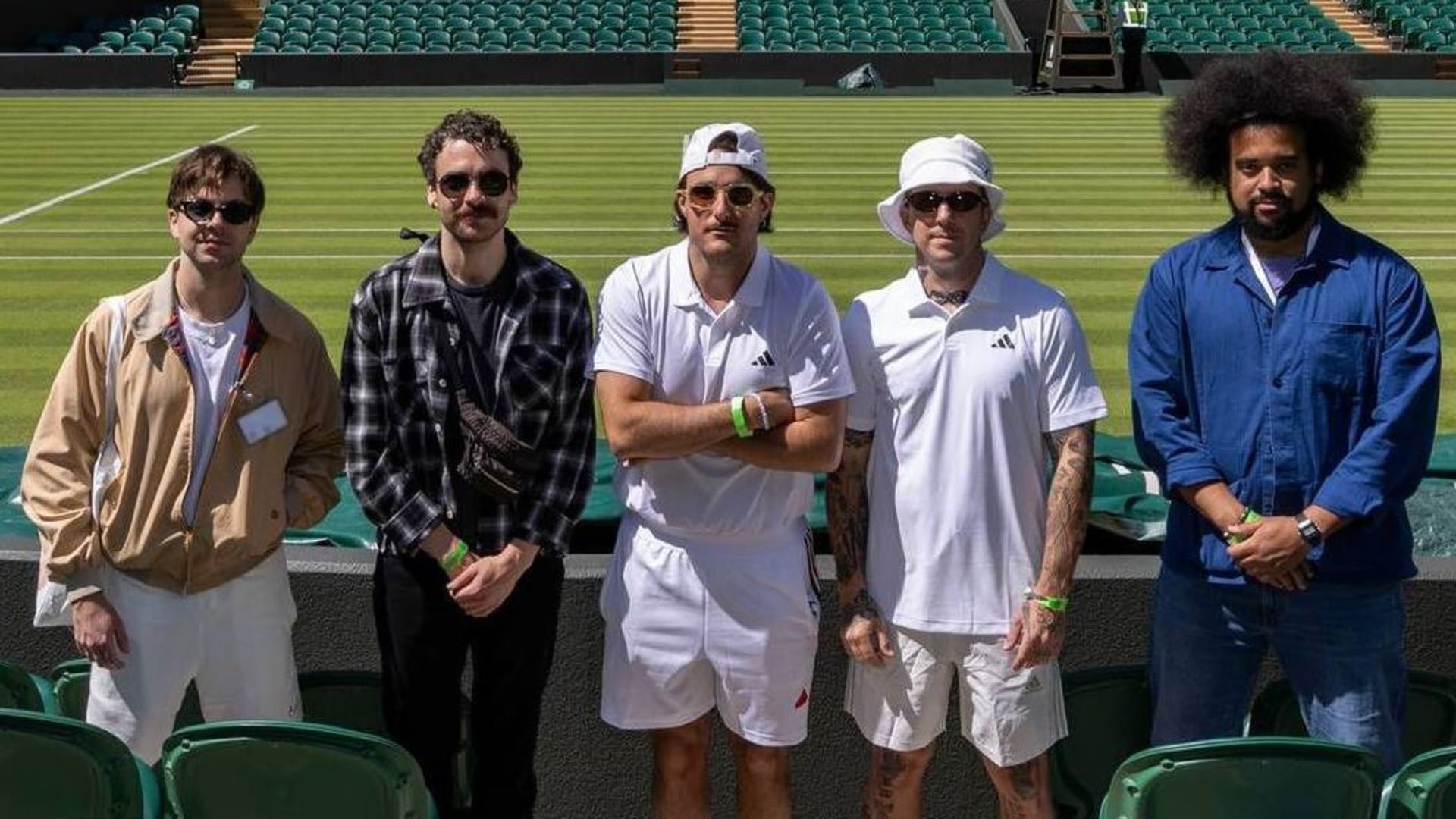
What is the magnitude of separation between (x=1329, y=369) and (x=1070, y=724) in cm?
98

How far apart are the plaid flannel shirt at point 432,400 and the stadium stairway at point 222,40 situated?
26087 millimetres

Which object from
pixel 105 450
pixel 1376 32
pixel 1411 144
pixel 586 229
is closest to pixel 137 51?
pixel 586 229

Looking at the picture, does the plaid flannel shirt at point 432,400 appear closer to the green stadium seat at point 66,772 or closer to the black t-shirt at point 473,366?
the black t-shirt at point 473,366

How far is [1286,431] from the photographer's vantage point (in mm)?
3256

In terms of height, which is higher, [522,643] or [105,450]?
[105,450]

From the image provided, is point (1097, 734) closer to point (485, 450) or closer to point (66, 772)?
point (485, 450)

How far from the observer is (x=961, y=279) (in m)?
3.44

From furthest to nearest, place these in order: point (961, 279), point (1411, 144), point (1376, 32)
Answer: point (1376, 32)
point (1411, 144)
point (961, 279)

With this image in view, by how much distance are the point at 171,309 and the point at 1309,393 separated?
2292 mm

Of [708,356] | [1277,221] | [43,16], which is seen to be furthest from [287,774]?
[43,16]

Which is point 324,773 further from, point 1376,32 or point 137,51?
point 1376,32

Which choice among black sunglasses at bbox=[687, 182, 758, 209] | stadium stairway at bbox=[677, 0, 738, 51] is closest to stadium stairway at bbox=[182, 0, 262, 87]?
stadium stairway at bbox=[677, 0, 738, 51]

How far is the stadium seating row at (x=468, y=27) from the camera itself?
93.8 ft

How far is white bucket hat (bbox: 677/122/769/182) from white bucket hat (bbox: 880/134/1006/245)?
276 mm
